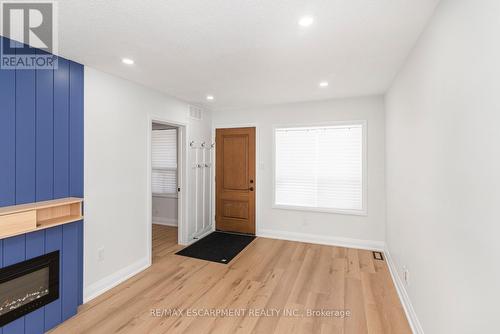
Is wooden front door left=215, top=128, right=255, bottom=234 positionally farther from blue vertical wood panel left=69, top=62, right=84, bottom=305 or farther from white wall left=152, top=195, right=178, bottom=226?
blue vertical wood panel left=69, top=62, right=84, bottom=305

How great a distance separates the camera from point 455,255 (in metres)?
1.35

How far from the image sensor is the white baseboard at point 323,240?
3947mm

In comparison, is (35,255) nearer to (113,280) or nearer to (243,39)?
(113,280)

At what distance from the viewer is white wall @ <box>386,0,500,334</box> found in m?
1.03

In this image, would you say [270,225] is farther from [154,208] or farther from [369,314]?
[154,208]

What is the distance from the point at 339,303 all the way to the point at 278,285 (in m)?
0.70

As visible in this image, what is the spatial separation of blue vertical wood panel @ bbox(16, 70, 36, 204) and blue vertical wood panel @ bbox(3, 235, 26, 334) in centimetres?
32

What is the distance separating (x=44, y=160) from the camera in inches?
86.2

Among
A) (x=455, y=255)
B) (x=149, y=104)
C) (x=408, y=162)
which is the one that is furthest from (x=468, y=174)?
(x=149, y=104)

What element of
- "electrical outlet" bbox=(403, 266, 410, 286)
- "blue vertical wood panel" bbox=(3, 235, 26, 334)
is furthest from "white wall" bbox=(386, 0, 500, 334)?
"blue vertical wood panel" bbox=(3, 235, 26, 334)

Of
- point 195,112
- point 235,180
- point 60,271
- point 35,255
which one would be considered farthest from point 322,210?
point 35,255

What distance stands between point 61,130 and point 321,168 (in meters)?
3.69

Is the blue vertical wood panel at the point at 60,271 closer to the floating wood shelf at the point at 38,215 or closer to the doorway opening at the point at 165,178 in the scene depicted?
the floating wood shelf at the point at 38,215

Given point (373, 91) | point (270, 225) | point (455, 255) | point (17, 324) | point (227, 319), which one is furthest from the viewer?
point (270, 225)
